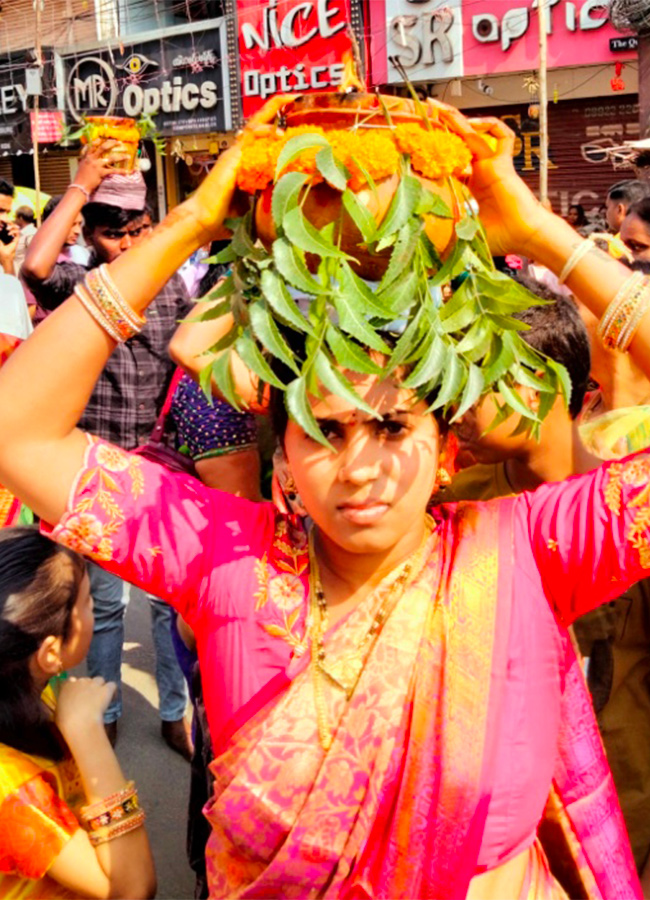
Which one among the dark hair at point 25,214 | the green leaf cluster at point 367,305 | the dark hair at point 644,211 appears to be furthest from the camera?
the dark hair at point 25,214

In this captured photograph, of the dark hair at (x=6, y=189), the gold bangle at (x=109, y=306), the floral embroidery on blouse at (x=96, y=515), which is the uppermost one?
the gold bangle at (x=109, y=306)

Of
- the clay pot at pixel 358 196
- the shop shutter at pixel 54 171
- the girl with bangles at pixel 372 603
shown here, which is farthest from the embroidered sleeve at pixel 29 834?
the shop shutter at pixel 54 171

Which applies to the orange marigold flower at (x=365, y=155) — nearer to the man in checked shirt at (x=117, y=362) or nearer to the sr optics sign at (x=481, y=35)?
the man in checked shirt at (x=117, y=362)

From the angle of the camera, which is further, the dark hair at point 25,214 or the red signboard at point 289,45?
the red signboard at point 289,45

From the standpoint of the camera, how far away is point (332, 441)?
5.36ft

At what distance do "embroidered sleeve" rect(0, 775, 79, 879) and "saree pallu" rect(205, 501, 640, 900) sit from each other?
1.89ft

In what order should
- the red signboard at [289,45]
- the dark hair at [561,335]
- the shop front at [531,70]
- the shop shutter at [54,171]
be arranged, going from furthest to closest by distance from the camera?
the shop shutter at [54,171], the red signboard at [289,45], the shop front at [531,70], the dark hair at [561,335]

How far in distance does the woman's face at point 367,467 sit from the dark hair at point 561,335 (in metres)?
0.77

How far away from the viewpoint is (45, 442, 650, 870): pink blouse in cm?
158

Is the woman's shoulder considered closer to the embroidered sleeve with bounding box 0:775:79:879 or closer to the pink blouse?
the embroidered sleeve with bounding box 0:775:79:879

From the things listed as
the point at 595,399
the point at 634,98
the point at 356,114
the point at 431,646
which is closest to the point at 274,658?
the point at 431,646

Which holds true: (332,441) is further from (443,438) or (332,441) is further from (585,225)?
(585,225)

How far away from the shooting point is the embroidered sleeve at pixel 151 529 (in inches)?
64.9

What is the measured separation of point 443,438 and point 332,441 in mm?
223
